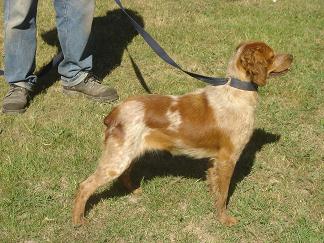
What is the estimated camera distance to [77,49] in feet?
20.2

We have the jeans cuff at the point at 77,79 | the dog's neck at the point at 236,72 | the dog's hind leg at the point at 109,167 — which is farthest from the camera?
the jeans cuff at the point at 77,79

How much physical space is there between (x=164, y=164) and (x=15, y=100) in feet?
6.77

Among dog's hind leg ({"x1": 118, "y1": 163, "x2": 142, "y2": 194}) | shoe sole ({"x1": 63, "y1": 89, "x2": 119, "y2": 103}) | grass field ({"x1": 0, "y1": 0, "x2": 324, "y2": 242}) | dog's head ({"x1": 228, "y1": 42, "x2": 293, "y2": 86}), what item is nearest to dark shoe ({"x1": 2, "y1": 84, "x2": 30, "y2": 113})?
grass field ({"x1": 0, "y1": 0, "x2": 324, "y2": 242})

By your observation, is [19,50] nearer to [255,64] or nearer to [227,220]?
[255,64]

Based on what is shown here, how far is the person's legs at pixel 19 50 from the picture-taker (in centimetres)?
575

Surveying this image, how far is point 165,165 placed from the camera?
5.23 meters

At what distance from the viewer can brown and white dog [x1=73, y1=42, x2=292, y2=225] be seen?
412cm

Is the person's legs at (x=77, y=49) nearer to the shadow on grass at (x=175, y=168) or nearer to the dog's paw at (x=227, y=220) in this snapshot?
the shadow on grass at (x=175, y=168)

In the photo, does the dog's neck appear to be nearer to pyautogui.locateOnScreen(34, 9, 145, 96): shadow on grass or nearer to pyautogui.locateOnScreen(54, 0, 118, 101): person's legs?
pyautogui.locateOnScreen(54, 0, 118, 101): person's legs

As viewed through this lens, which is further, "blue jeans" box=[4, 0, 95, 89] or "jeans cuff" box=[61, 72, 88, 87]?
"jeans cuff" box=[61, 72, 88, 87]

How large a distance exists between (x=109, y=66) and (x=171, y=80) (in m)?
1.04

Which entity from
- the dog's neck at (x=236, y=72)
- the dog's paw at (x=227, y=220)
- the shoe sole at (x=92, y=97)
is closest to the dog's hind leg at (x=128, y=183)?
the dog's paw at (x=227, y=220)

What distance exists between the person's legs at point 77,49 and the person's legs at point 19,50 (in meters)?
0.36

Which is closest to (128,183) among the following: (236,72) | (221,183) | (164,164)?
(164,164)
